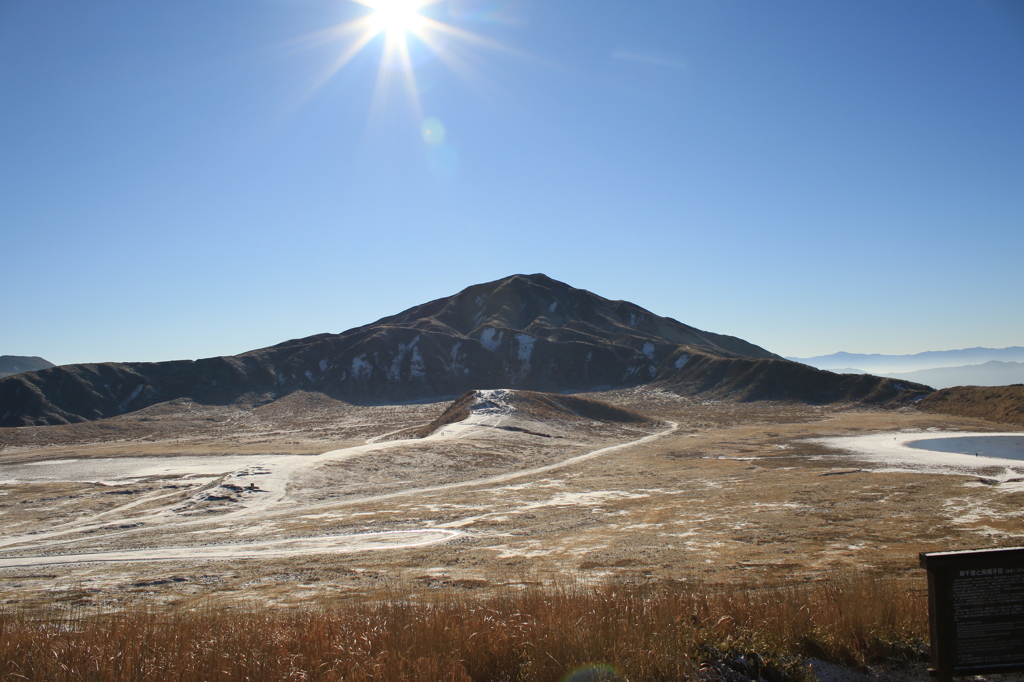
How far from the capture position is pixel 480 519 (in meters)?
23.9

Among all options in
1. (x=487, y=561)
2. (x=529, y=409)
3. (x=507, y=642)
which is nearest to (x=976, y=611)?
(x=507, y=642)

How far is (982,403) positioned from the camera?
72625 millimetres

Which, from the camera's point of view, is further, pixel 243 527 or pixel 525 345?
pixel 525 345

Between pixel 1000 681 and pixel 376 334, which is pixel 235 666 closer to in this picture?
pixel 1000 681

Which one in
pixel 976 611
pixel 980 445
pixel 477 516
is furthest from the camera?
pixel 980 445

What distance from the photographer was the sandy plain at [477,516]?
14.6m

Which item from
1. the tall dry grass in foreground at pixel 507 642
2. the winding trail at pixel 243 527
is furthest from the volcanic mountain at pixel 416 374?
the tall dry grass in foreground at pixel 507 642

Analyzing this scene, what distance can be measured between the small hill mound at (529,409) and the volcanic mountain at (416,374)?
5015 cm

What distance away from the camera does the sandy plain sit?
47.8 feet

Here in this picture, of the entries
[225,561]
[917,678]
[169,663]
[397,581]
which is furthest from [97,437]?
[917,678]

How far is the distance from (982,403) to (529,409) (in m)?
59.2

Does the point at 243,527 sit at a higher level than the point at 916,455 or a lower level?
lower

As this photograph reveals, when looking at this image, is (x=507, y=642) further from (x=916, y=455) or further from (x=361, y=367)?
(x=361, y=367)

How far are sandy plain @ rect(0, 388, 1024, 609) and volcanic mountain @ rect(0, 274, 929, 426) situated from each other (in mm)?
71018
